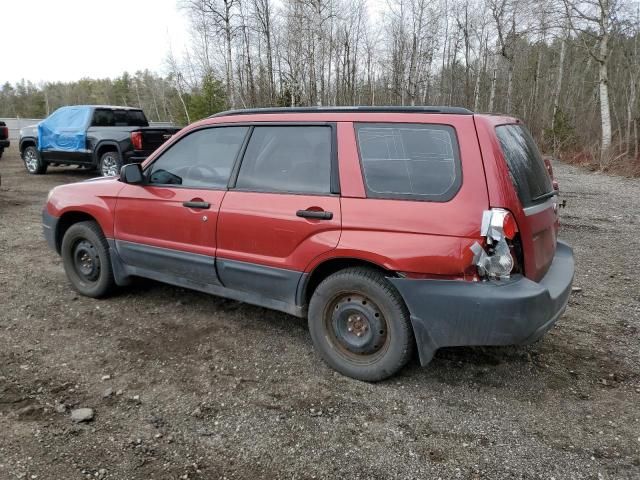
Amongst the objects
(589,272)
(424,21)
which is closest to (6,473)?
(589,272)

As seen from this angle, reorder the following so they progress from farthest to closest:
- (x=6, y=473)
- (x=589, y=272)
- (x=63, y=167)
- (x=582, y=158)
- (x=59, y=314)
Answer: (x=582, y=158)
(x=63, y=167)
(x=589, y=272)
(x=59, y=314)
(x=6, y=473)

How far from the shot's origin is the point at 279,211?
133 inches

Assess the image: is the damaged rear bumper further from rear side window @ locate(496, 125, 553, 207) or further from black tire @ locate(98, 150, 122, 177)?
black tire @ locate(98, 150, 122, 177)

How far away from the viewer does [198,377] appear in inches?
130

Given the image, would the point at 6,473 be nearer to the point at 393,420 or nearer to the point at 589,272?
the point at 393,420

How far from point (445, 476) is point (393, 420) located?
501 millimetres

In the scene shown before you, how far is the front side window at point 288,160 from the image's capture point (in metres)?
3.34

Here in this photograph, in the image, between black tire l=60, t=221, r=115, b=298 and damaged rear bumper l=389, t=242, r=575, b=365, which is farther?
black tire l=60, t=221, r=115, b=298

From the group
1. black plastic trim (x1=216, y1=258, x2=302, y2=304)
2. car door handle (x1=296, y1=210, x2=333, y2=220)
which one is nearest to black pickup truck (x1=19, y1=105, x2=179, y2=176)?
black plastic trim (x1=216, y1=258, x2=302, y2=304)

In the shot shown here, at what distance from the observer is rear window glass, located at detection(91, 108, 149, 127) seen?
1214 cm

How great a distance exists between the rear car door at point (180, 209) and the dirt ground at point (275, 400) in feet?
1.73

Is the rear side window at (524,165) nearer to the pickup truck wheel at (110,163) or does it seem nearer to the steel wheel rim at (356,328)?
the steel wheel rim at (356,328)

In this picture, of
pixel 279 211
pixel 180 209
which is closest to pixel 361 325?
pixel 279 211

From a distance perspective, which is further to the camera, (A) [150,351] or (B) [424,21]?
(B) [424,21]
